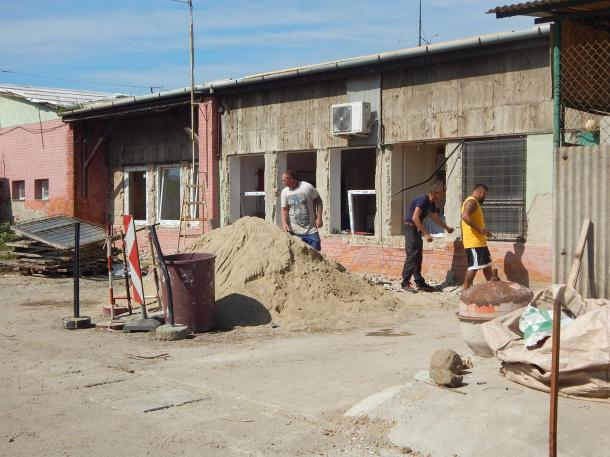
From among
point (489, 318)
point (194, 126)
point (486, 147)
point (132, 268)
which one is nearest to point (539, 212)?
point (486, 147)

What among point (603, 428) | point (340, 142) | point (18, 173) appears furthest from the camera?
point (18, 173)

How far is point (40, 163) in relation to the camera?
21781 mm

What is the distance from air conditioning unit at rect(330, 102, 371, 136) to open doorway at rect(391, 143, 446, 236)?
75 cm

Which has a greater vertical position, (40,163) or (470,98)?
(470,98)

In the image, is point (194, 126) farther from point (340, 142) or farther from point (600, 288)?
point (600, 288)

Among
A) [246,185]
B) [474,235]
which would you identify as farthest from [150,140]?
[474,235]

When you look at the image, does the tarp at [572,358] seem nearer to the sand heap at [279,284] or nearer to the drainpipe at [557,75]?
the drainpipe at [557,75]

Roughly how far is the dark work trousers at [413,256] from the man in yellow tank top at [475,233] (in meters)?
1.39

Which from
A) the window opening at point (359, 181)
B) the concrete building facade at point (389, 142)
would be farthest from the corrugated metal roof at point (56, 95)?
the window opening at point (359, 181)

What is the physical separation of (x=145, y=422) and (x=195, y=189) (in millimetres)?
12031

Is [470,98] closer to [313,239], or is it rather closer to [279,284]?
[313,239]

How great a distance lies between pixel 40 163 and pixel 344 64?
1189cm

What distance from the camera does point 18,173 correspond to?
22844mm

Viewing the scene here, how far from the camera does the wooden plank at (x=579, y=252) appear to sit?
6785mm
